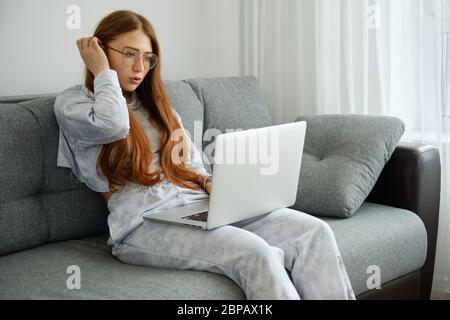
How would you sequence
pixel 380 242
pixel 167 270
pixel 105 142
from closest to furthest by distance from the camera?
pixel 167 270 → pixel 105 142 → pixel 380 242

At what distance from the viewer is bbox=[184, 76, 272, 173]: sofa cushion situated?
8.56ft

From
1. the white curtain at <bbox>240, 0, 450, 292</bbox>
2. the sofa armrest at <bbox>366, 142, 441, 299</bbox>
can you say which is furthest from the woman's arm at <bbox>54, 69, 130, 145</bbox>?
the white curtain at <bbox>240, 0, 450, 292</bbox>

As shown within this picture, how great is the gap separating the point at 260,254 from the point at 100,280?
0.42 meters

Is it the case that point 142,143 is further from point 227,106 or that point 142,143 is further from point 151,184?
point 227,106

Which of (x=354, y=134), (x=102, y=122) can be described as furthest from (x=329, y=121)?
(x=102, y=122)

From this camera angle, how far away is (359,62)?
2.81m

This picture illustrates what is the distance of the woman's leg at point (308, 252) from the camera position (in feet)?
5.66

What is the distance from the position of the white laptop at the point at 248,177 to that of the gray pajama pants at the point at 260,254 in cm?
4

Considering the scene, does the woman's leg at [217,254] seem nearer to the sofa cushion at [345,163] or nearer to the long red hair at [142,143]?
the long red hair at [142,143]

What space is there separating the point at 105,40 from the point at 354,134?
100cm

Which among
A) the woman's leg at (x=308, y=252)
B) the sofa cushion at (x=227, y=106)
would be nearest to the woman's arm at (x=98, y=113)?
the woman's leg at (x=308, y=252)

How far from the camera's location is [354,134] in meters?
2.47

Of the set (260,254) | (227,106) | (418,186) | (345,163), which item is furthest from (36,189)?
(418,186)

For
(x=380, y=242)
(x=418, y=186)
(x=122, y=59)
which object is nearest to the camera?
(x=122, y=59)
